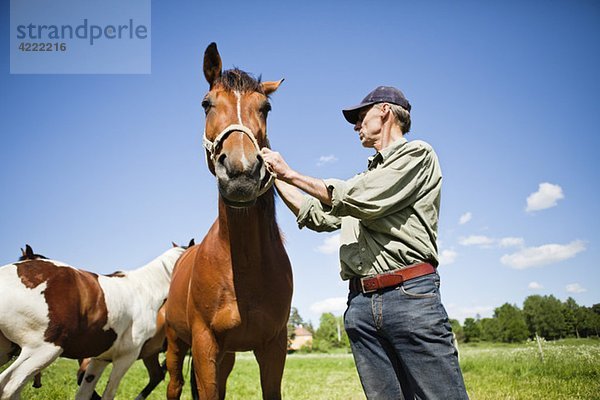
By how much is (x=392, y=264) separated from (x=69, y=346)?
17.0 ft

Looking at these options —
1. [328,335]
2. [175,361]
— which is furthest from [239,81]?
[328,335]

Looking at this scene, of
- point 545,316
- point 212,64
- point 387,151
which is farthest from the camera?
point 545,316

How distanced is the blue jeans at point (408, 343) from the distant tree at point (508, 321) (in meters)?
22.9

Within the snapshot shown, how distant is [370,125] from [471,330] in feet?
137

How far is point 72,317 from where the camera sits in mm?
5414

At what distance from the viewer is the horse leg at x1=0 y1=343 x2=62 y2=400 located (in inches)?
185

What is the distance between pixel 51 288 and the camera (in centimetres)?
531

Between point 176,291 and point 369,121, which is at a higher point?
point 369,121

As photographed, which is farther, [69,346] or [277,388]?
[69,346]

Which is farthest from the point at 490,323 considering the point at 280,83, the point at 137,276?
the point at 280,83

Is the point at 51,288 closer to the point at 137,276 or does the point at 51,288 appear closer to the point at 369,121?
the point at 137,276

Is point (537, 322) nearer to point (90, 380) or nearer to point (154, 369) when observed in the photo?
point (154, 369)

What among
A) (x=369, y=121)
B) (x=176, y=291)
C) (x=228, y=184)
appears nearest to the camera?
(x=228, y=184)

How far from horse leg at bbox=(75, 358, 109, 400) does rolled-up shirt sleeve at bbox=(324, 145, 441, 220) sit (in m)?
5.92
